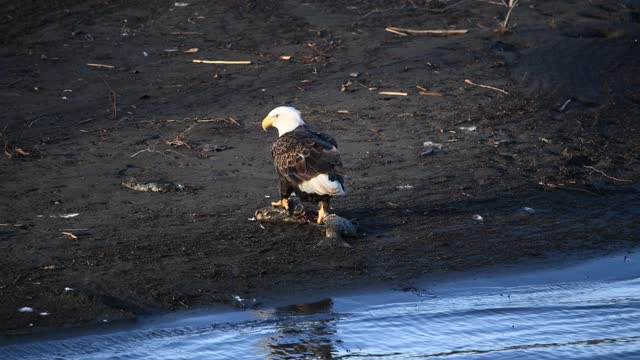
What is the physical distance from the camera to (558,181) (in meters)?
9.95

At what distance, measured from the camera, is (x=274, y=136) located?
10.6 meters

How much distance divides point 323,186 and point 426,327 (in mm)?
1469

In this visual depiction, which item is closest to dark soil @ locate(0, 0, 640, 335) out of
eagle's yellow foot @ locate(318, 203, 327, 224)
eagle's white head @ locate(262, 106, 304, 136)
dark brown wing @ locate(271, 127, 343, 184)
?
eagle's yellow foot @ locate(318, 203, 327, 224)

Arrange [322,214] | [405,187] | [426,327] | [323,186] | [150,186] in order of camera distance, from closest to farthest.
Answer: [426,327] < [323,186] < [322,214] < [150,186] < [405,187]

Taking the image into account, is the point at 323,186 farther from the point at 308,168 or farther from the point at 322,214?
the point at 322,214

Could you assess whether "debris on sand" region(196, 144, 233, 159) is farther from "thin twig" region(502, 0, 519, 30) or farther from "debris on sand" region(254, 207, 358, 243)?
"thin twig" region(502, 0, 519, 30)

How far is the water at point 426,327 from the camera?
6871mm

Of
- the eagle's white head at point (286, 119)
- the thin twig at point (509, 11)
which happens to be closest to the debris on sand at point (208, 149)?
the eagle's white head at point (286, 119)

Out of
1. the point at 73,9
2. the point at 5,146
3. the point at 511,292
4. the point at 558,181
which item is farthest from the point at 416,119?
the point at 73,9

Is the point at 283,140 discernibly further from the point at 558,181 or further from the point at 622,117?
the point at 622,117

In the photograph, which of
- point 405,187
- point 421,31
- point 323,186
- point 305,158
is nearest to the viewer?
point 323,186

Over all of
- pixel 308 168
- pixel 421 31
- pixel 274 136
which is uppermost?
pixel 421 31

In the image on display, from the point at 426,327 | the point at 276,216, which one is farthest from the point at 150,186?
the point at 426,327

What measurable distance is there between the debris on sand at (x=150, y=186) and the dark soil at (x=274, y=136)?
8 cm
